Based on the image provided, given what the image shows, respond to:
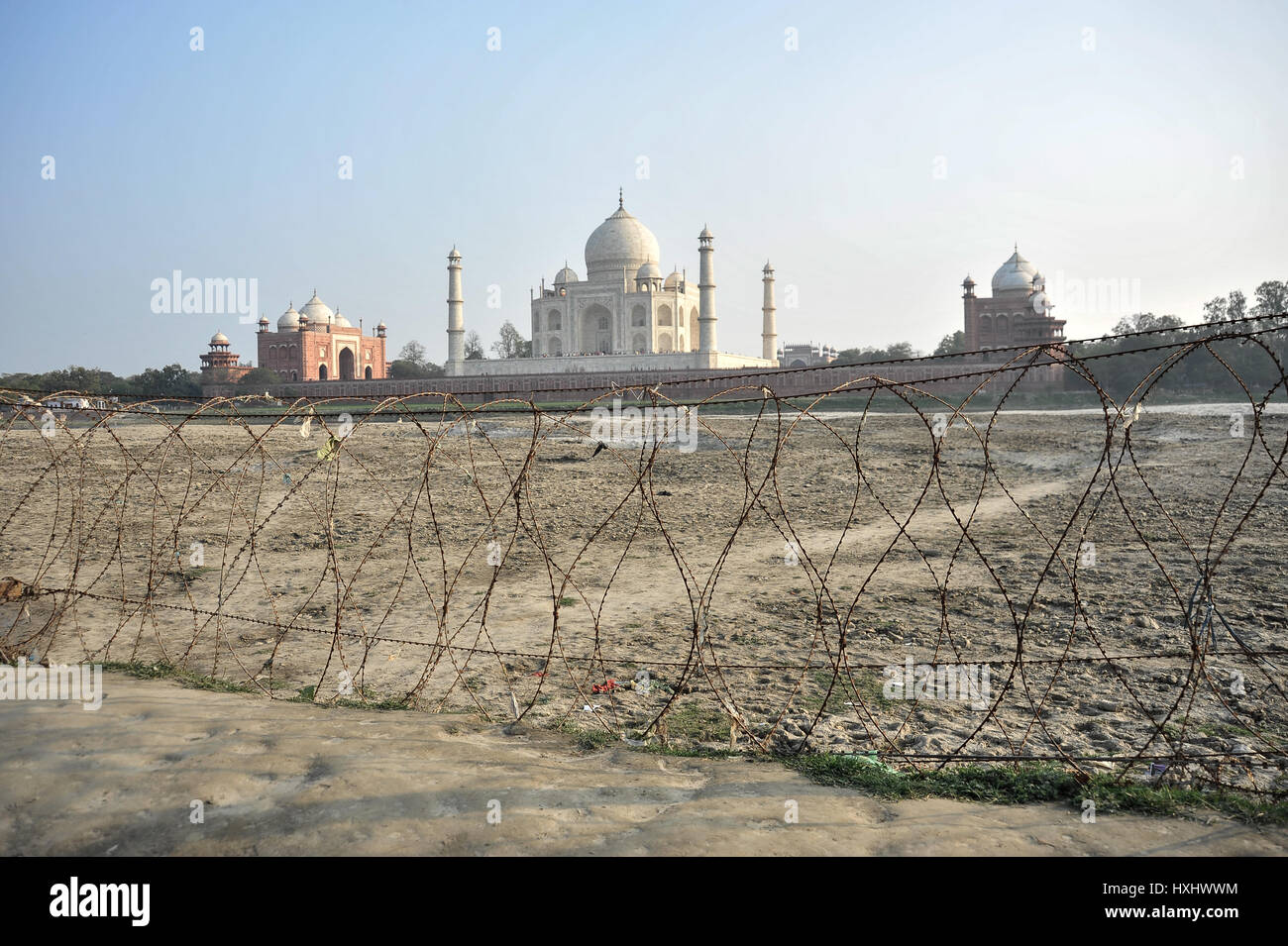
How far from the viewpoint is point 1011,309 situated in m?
41.3

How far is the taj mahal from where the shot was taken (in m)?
41.9

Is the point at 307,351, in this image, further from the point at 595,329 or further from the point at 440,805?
the point at 440,805

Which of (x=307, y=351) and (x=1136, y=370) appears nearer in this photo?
(x=1136, y=370)

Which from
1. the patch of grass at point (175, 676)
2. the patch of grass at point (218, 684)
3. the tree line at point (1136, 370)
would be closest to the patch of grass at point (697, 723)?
the patch of grass at point (218, 684)

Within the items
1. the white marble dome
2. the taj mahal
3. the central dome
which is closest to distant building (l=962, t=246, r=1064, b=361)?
the white marble dome

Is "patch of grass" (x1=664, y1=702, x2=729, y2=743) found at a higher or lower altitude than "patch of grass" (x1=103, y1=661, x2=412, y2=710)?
lower

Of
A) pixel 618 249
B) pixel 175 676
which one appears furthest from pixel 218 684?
pixel 618 249

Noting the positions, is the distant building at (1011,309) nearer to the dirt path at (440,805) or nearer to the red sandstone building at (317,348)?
the red sandstone building at (317,348)

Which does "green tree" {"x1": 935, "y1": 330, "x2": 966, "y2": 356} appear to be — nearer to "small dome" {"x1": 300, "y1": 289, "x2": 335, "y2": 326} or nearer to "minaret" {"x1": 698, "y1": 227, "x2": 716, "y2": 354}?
"minaret" {"x1": 698, "y1": 227, "x2": 716, "y2": 354}

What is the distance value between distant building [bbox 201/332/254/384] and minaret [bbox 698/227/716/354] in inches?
881

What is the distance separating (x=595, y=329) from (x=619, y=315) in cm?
265

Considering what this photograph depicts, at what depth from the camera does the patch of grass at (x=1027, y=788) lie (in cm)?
322

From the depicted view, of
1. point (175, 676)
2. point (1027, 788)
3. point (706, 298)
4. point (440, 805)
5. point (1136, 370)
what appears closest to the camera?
point (440, 805)

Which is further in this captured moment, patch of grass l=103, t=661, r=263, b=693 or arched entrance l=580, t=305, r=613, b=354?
arched entrance l=580, t=305, r=613, b=354
